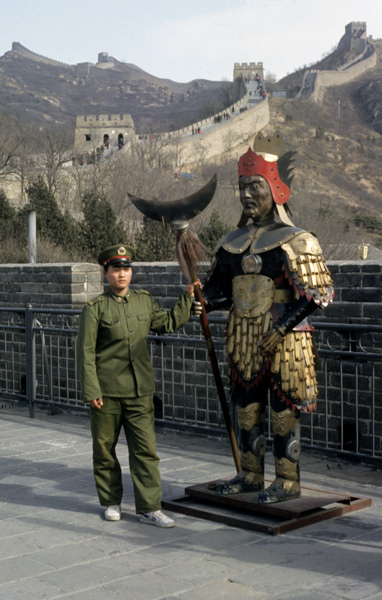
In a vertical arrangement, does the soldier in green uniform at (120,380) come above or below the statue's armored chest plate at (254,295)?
below

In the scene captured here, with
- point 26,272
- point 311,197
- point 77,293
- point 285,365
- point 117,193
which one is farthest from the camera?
point 311,197

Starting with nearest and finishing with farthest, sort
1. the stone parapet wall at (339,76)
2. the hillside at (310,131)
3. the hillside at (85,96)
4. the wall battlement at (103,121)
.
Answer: the hillside at (310,131) < the wall battlement at (103,121) < the stone parapet wall at (339,76) < the hillside at (85,96)

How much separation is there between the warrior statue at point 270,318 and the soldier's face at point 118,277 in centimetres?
66

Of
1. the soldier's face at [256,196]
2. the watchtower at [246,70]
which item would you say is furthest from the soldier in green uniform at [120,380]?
the watchtower at [246,70]

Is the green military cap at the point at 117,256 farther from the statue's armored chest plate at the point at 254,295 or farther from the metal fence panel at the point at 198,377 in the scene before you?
the metal fence panel at the point at 198,377

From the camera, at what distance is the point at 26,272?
10117mm

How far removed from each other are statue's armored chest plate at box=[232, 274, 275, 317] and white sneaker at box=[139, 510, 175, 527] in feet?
4.38

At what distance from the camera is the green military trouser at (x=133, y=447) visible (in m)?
5.03

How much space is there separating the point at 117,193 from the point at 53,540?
41.2 metres

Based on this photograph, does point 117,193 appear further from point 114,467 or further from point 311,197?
point 114,467

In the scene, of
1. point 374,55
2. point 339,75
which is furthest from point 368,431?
point 374,55

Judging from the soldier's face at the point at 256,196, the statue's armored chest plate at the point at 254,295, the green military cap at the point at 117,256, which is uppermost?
the soldier's face at the point at 256,196

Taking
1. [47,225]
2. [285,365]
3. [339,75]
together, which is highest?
[339,75]

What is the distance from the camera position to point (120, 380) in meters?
5.02
